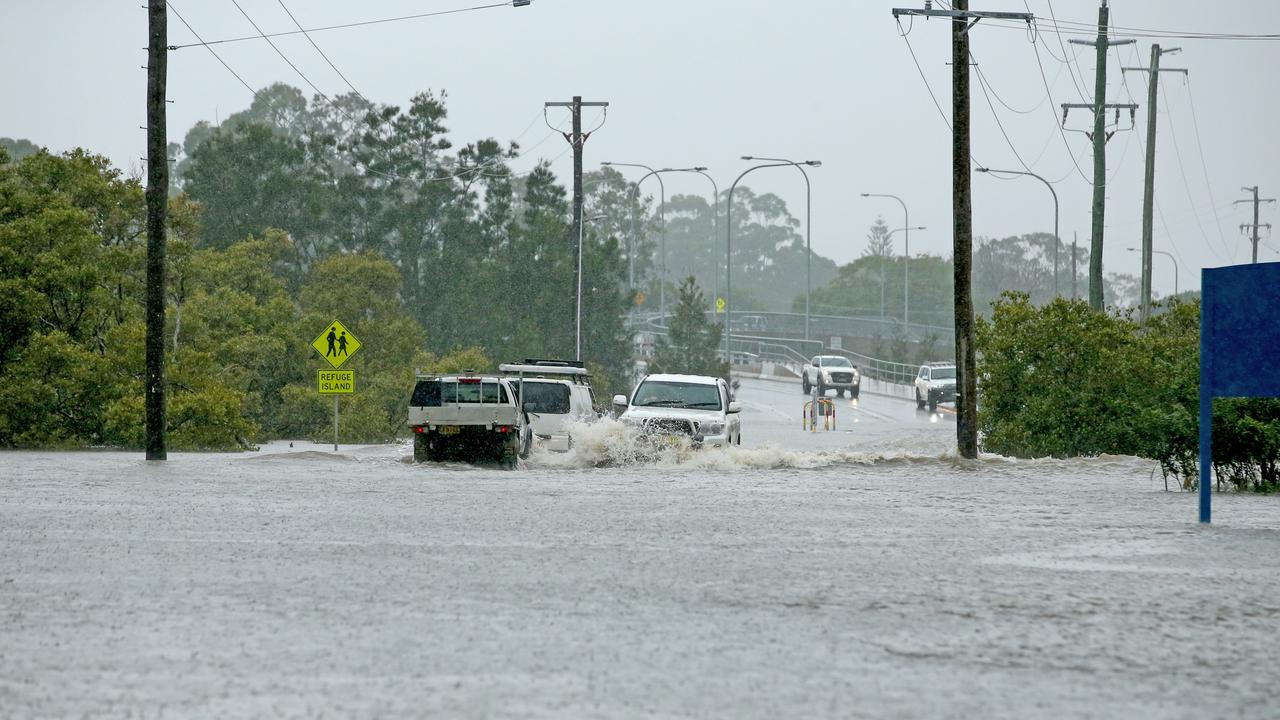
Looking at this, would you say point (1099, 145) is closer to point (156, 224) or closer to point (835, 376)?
point (156, 224)

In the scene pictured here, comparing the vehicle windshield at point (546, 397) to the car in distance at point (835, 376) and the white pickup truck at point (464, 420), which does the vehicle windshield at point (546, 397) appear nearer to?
the white pickup truck at point (464, 420)

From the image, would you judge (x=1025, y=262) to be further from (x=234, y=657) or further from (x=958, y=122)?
(x=234, y=657)

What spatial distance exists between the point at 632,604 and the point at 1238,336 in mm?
8566

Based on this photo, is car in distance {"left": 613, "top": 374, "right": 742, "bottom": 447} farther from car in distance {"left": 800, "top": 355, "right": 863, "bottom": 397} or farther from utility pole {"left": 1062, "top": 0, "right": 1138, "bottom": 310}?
car in distance {"left": 800, "top": 355, "right": 863, "bottom": 397}

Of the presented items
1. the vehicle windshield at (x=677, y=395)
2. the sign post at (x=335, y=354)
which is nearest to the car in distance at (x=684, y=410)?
the vehicle windshield at (x=677, y=395)

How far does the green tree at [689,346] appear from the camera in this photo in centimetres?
7331

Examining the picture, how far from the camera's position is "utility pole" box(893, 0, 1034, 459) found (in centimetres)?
2833

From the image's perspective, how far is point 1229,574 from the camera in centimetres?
1229

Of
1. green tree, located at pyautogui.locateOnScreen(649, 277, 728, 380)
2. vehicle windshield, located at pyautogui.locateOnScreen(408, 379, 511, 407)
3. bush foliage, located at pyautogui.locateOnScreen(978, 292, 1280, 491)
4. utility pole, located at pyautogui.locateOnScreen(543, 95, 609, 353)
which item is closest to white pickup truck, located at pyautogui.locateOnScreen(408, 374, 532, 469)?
vehicle windshield, located at pyautogui.locateOnScreen(408, 379, 511, 407)

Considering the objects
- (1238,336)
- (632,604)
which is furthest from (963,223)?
(632,604)

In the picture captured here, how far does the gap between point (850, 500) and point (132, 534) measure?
9.05m

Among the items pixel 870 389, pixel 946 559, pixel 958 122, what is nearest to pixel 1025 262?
pixel 870 389

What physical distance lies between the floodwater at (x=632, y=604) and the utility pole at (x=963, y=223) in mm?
7507

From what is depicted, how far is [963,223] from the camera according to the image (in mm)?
28719
